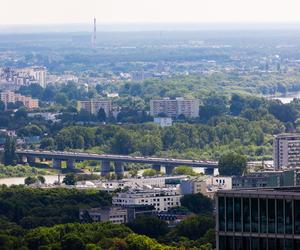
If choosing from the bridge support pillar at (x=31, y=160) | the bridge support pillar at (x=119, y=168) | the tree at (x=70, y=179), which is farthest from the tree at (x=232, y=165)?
the bridge support pillar at (x=31, y=160)

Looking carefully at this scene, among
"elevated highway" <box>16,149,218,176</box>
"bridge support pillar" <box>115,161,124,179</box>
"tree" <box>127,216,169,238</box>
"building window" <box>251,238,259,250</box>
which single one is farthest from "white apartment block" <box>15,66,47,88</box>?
"building window" <box>251,238,259,250</box>

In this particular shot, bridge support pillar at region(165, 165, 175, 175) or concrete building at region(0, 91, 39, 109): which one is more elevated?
bridge support pillar at region(165, 165, 175, 175)

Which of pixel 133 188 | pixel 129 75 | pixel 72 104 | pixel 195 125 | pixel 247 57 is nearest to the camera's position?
pixel 133 188

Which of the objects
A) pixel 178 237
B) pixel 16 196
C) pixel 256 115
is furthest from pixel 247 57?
pixel 178 237

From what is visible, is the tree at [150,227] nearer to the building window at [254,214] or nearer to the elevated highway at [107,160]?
the elevated highway at [107,160]

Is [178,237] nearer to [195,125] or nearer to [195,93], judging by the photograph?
[195,125]

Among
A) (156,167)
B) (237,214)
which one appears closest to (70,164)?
(156,167)

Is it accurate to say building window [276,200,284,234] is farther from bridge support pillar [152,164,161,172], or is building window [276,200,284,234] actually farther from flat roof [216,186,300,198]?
bridge support pillar [152,164,161,172]
